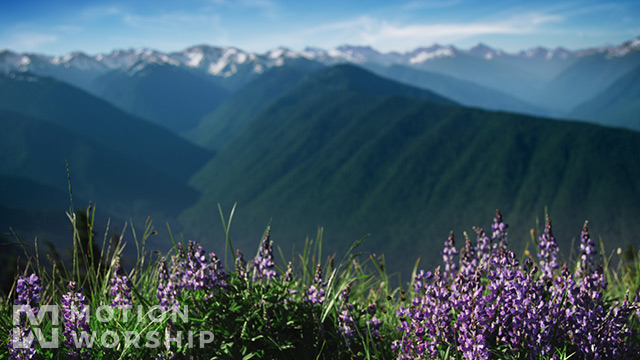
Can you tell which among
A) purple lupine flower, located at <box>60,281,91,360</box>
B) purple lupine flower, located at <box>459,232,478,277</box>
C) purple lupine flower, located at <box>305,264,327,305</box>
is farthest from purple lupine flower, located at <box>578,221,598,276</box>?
purple lupine flower, located at <box>60,281,91,360</box>

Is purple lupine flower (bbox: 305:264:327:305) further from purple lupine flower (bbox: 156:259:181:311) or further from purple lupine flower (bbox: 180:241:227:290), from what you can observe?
purple lupine flower (bbox: 156:259:181:311)

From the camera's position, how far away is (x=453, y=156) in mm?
128250

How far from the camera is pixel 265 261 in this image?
496 cm

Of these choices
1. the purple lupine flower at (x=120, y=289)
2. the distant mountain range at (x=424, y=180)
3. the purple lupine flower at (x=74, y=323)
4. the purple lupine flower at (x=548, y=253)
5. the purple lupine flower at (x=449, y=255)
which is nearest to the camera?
the purple lupine flower at (x=74, y=323)

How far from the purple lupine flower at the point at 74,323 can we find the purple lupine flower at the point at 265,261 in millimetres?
1882

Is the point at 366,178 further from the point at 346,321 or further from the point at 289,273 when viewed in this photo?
the point at 346,321

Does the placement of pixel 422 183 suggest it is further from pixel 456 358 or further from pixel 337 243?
pixel 456 358

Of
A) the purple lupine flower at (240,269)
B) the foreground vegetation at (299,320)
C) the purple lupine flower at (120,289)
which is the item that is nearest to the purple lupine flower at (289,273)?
the foreground vegetation at (299,320)

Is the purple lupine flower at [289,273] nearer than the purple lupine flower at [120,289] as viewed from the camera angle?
No

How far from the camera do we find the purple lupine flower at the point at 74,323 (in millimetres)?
3928

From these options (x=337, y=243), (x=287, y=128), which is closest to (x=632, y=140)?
(x=337, y=243)

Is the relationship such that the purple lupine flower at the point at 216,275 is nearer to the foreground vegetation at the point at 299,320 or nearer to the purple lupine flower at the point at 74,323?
the foreground vegetation at the point at 299,320

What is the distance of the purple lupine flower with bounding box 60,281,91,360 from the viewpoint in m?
3.93

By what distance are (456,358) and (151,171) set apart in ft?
596
